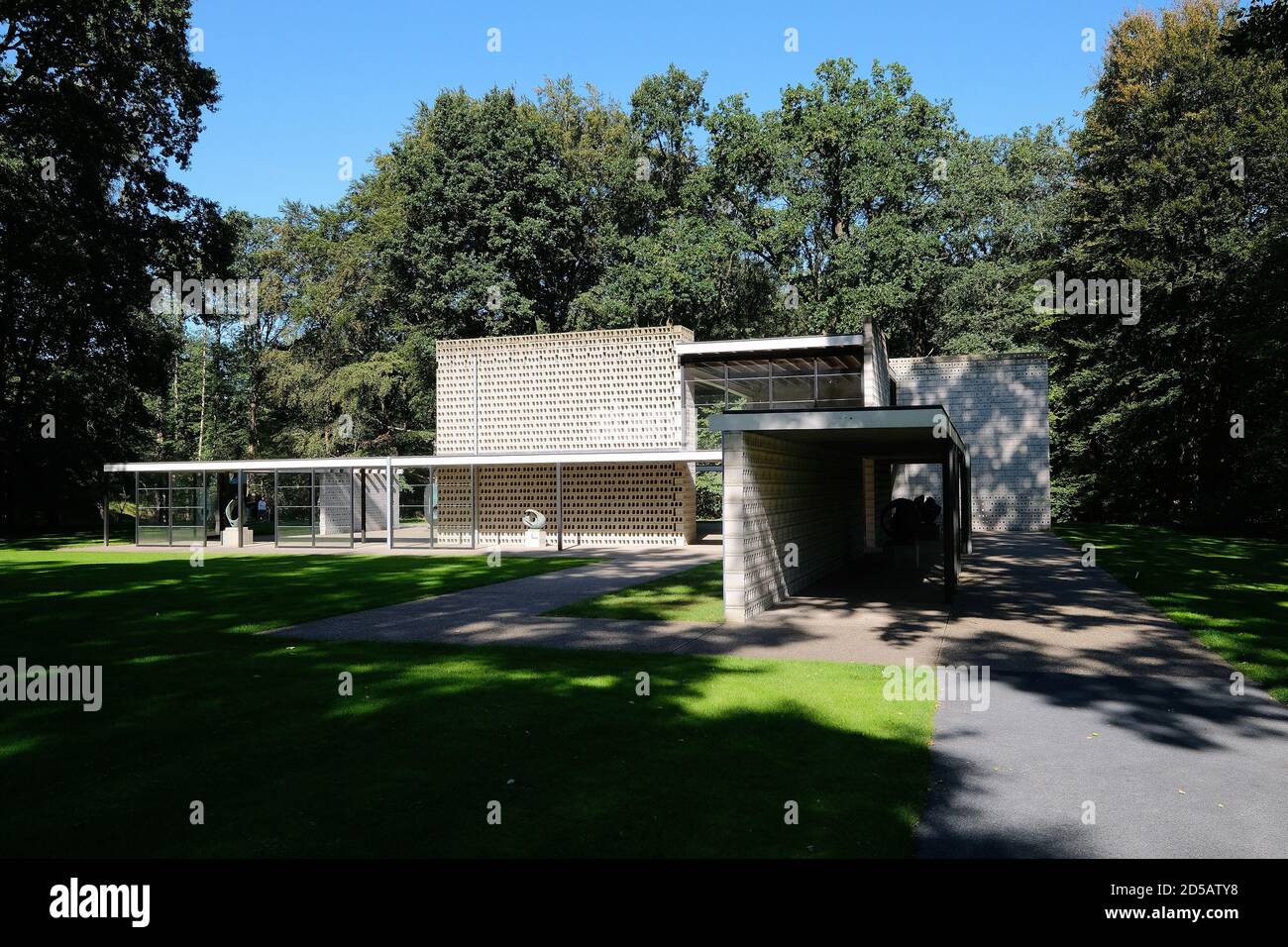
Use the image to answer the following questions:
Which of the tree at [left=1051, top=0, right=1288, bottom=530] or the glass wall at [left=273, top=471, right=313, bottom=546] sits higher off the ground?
the tree at [left=1051, top=0, right=1288, bottom=530]

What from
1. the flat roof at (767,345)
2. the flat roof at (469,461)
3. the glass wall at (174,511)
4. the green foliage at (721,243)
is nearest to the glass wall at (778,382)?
the flat roof at (767,345)

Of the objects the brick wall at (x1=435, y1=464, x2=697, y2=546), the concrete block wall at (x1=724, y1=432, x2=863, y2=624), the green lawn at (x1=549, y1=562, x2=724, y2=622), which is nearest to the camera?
the concrete block wall at (x1=724, y1=432, x2=863, y2=624)

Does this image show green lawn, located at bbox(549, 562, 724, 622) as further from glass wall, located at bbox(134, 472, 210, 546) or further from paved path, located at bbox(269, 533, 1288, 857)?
glass wall, located at bbox(134, 472, 210, 546)

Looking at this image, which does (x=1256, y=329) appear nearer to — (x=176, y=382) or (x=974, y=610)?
(x=974, y=610)

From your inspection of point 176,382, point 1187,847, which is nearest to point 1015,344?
point 1187,847

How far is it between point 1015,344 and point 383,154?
34015 mm

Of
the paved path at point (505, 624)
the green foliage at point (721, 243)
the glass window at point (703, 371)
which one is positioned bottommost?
the paved path at point (505, 624)

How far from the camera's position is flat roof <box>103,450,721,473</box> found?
86.7 feet

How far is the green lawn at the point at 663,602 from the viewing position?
484 inches

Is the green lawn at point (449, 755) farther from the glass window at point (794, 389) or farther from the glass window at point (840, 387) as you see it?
the glass window at point (840, 387)

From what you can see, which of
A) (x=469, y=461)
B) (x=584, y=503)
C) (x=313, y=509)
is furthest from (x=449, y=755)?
(x=313, y=509)

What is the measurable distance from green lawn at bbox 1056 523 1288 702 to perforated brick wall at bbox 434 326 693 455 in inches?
517

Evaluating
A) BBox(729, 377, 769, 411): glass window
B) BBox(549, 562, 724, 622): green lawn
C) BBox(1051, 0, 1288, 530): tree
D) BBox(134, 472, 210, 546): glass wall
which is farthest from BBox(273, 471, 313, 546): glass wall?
BBox(1051, 0, 1288, 530): tree

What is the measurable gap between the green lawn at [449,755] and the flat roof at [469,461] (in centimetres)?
1674
